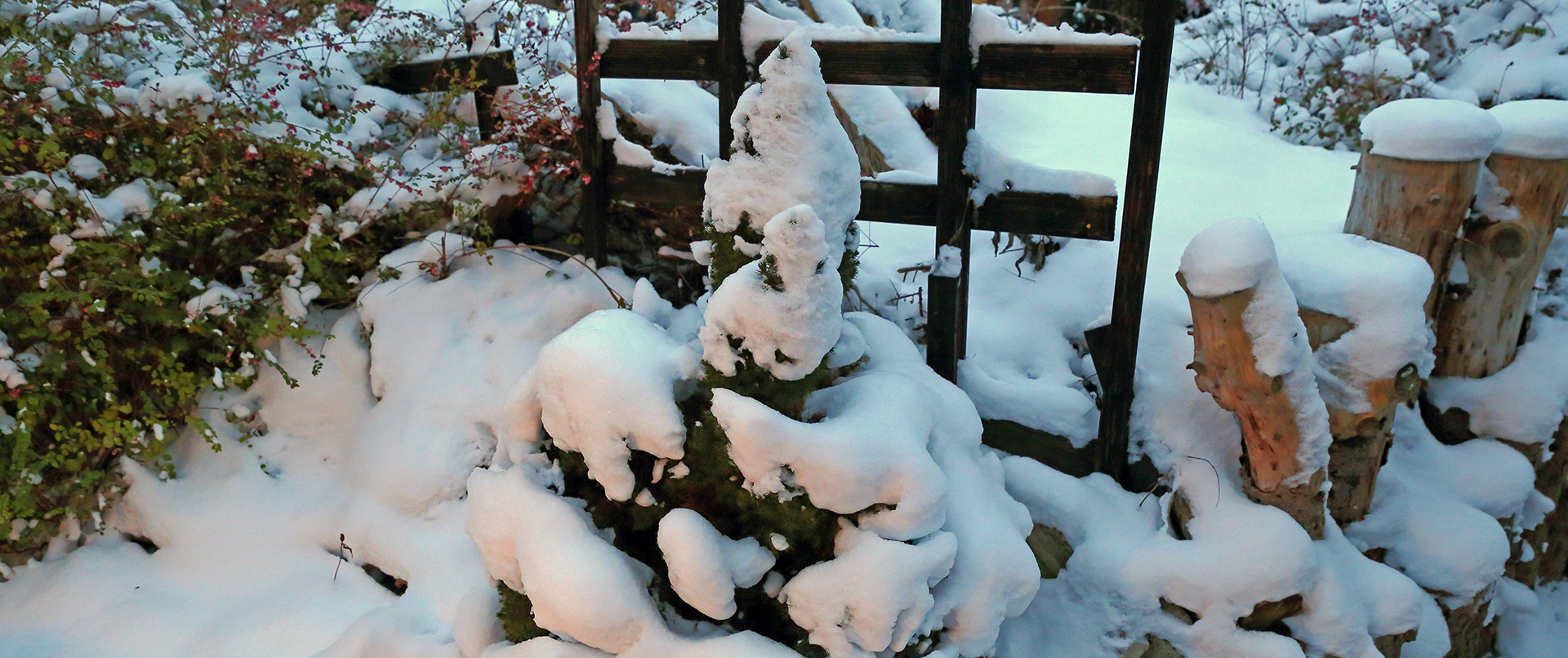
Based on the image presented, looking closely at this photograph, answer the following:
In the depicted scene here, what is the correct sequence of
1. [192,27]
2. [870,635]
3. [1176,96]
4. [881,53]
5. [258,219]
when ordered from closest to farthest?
[870,635]
[881,53]
[258,219]
[192,27]
[1176,96]

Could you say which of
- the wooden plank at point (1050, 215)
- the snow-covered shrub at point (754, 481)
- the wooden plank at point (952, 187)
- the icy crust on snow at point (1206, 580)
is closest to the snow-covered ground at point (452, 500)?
the icy crust on snow at point (1206, 580)

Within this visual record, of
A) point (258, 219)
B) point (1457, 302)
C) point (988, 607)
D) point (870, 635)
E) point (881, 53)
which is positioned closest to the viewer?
point (870, 635)

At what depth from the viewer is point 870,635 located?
231 centimetres

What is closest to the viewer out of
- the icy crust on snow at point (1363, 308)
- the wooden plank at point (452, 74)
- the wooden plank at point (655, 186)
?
the icy crust on snow at point (1363, 308)

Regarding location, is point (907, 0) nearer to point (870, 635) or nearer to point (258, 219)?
point (258, 219)

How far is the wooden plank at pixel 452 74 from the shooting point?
4.18 m

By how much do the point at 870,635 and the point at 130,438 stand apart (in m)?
3.05

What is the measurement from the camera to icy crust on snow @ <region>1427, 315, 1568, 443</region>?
3.58m

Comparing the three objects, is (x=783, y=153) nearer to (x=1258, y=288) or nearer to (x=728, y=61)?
(x=728, y=61)

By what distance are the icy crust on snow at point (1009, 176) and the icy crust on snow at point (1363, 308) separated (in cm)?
75

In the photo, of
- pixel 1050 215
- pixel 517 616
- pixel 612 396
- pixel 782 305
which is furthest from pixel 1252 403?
pixel 517 616

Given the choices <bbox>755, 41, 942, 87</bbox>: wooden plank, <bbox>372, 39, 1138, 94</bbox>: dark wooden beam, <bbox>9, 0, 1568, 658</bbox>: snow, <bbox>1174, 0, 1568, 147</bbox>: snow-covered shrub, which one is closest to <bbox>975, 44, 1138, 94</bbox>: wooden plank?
<bbox>372, 39, 1138, 94</bbox>: dark wooden beam

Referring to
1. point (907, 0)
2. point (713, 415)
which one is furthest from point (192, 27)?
point (907, 0)

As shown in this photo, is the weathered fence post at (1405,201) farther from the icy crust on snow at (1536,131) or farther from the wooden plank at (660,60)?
the wooden plank at (660,60)
